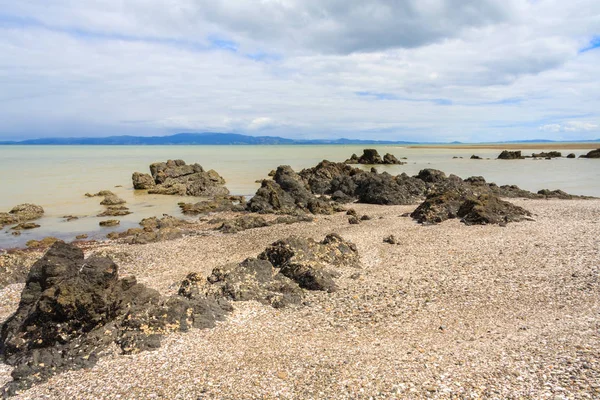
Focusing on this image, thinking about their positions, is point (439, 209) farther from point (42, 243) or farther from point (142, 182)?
point (142, 182)

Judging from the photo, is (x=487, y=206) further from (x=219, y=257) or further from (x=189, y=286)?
(x=189, y=286)

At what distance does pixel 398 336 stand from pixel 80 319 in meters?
5.83

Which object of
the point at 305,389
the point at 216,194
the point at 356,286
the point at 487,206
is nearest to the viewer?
the point at 305,389

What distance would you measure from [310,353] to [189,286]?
4002 mm

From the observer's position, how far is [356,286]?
A: 33.8 ft

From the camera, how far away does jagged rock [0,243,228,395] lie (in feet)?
21.7

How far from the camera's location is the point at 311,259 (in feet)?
37.9

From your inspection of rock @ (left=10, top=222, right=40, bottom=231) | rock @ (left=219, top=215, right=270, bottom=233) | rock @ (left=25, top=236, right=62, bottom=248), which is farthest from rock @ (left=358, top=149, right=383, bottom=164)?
rock @ (left=25, top=236, right=62, bottom=248)

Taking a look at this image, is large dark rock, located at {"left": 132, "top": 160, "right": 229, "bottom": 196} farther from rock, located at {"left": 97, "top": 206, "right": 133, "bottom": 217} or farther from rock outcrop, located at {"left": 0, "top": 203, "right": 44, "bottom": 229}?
rock outcrop, located at {"left": 0, "top": 203, "right": 44, "bottom": 229}

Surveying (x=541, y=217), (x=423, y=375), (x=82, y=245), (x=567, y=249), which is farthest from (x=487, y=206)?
(x=82, y=245)

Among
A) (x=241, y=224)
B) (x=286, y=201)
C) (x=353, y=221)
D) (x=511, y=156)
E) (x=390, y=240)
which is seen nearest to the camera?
(x=390, y=240)

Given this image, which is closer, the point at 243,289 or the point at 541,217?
the point at 243,289

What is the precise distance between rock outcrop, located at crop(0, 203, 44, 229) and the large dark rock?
11.3 metres

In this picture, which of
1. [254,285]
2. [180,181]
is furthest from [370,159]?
[254,285]
